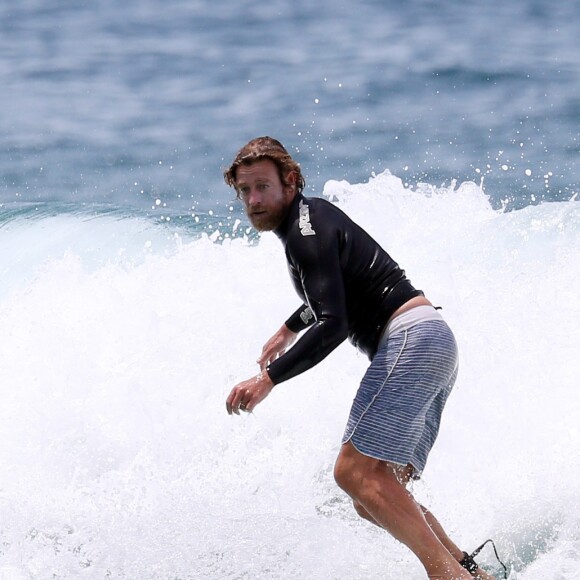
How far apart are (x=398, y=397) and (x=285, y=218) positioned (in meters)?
0.81

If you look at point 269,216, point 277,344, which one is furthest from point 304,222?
point 277,344

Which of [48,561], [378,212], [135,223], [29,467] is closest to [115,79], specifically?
[135,223]

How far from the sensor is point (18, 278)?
952 centimetres

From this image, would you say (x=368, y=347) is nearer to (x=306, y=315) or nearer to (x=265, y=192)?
(x=306, y=315)

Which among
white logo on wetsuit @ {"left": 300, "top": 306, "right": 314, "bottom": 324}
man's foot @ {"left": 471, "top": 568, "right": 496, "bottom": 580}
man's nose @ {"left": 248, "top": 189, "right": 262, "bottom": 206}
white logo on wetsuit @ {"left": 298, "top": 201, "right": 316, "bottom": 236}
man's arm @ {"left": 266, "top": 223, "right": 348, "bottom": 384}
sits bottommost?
man's foot @ {"left": 471, "top": 568, "right": 496, "bottom": 580}

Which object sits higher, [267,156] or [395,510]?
[267,156]

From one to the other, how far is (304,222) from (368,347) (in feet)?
1.95

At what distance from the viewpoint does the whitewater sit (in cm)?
505

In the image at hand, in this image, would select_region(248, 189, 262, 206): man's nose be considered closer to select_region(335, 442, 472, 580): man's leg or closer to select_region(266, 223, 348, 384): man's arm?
select_region(266, 223, 348, 384): man's arm

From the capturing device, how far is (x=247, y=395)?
166 inches

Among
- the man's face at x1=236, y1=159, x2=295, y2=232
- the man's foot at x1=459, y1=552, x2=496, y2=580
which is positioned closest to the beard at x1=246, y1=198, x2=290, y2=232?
the man's face at x1=236, y1=159, x2=295, y2=232

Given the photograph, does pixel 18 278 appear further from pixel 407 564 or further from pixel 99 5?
pixel 99 5

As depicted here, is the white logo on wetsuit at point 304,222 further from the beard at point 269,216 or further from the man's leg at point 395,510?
the man's leg at point 395,510

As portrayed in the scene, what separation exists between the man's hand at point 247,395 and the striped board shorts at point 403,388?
1.35 feet
